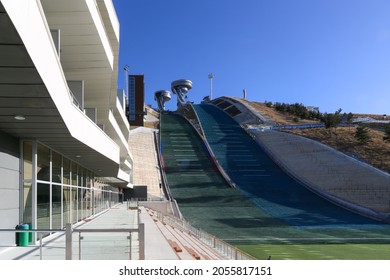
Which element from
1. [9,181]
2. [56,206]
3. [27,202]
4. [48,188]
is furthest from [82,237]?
[56,206]

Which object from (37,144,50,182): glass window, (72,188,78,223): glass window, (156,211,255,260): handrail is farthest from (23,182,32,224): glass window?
(156,211,255,260): handrail

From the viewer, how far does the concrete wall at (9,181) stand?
423 inches

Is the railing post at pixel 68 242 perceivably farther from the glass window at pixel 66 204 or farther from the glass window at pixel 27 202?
the glass window at pixel 66 204

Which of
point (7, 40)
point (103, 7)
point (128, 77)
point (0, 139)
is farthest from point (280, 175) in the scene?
point (7, 40)

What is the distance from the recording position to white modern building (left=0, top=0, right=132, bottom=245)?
594 cm

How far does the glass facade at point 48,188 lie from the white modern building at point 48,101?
0.09 ft

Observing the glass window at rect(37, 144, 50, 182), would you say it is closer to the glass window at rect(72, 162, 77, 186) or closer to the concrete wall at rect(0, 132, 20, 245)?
the concrete wall at rect(0, 132, 20, 245)

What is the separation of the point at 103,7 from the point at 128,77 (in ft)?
172

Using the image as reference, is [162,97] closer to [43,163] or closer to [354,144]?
[354,144]

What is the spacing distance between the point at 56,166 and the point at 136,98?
50093 millimetres

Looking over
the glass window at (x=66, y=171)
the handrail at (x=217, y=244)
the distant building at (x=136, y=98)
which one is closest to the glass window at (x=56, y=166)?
the glass window at (x=66, y=171)

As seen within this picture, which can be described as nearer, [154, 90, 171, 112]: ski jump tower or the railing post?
the railing post

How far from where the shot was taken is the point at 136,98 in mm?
65250
